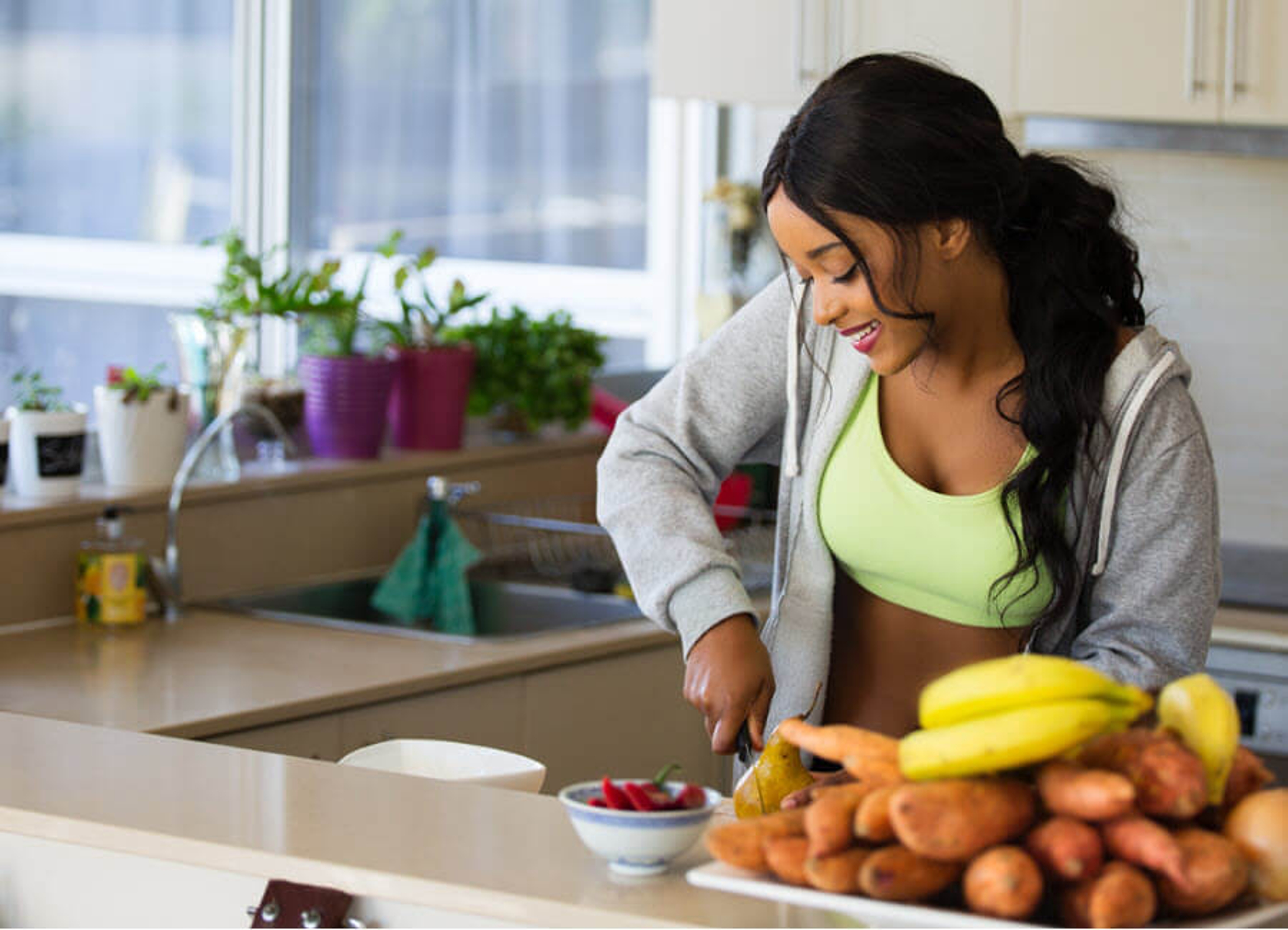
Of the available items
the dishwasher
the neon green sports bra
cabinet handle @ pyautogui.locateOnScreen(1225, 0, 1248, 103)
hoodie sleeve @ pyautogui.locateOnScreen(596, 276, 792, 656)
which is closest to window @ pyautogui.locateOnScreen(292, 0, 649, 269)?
cabinet handle @ pyautogui.locateOnScreen(1225, 0, 1248, 103)

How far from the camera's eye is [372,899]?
4.69ft

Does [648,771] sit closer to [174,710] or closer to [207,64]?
[174,710]

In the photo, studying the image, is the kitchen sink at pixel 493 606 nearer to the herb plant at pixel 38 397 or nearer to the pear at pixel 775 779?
the herb plant at pixel 38 397

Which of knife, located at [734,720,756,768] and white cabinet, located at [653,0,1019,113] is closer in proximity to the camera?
knife, located at [734,720,756,768]

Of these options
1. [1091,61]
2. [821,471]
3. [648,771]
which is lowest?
[648,771]

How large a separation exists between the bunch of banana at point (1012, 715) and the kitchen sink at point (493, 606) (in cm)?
197

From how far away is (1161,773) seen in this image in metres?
1.14

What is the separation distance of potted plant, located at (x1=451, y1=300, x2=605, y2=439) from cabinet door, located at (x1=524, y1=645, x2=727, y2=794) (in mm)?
780

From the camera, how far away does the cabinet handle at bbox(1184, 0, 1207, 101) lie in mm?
3162

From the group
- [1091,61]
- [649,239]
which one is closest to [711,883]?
[1091,61]

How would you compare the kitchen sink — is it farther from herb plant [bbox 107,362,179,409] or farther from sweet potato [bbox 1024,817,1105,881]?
sweet potato [bbox 1024,817,1105,881]

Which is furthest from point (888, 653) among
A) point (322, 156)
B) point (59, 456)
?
point (322, 156)

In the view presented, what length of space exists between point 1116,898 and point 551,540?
258cm

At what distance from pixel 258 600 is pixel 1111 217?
1744 mm
